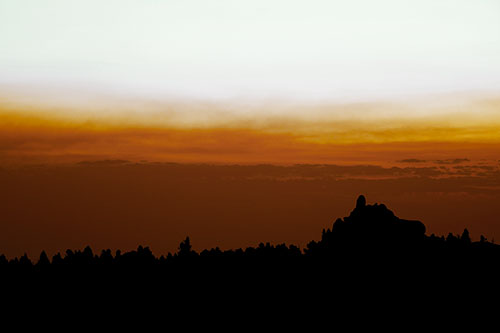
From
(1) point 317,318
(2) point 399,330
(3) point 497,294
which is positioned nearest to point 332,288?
(1) point 317,318

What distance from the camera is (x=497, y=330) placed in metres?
162

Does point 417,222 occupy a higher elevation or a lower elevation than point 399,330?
higher

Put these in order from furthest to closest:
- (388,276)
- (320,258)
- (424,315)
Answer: (320,258)
(388,276)
(424,315)

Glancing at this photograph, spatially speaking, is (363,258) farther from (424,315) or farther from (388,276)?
(424,315)

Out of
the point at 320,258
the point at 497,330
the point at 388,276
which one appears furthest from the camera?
the point at 320,258

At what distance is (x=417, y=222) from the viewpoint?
183250 mm

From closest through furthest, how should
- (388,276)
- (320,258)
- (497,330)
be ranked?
(497,330) < (388,276) < (320,258)

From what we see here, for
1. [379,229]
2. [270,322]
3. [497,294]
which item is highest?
[379,229]

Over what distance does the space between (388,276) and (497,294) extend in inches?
1012

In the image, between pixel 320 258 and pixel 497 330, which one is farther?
pixel 320 258

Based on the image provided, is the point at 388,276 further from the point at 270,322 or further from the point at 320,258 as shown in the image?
the point at 270,322

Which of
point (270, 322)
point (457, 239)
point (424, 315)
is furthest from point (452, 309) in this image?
point (270, 322)

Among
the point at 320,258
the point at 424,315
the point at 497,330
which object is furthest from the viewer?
the point at 320,258

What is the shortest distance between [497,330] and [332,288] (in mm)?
42252
